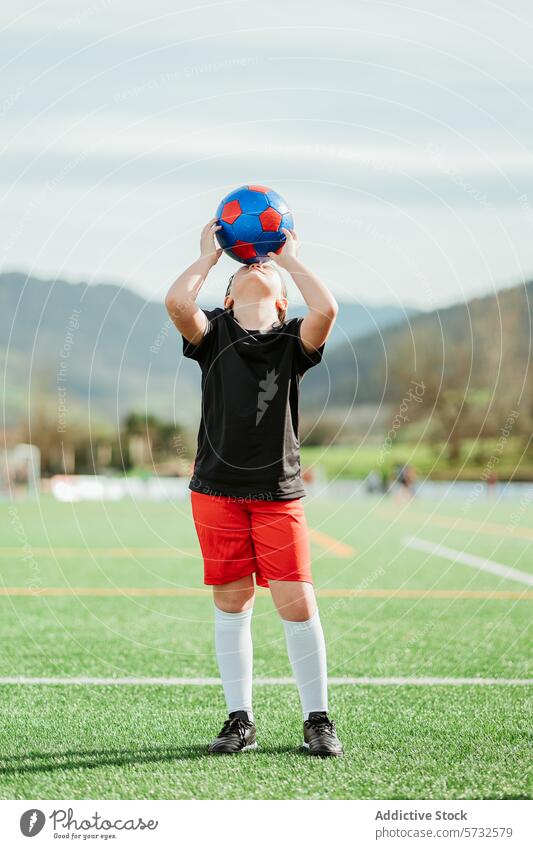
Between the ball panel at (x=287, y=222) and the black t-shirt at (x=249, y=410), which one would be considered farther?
the ball panel at (x=287, y=222)

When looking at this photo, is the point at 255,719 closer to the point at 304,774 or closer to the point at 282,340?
the point at 304,774

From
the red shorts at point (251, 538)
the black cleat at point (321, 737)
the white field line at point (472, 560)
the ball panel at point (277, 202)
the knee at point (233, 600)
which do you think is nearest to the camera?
the black cleat at point (321, 737)

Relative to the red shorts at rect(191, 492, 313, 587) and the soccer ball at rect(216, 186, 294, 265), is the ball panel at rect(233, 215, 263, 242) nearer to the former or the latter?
the soccer ball at rect(216, 186, 294, 265)

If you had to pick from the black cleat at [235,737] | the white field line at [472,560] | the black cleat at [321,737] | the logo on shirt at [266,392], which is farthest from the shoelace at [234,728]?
the white field line at [472,560]

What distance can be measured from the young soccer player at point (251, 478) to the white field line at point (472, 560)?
7.26m

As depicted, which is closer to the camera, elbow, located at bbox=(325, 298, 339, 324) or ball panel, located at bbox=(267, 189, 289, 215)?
elbow, located at bbox=(325, 298, 339, 324)

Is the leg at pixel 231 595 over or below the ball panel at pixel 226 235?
below

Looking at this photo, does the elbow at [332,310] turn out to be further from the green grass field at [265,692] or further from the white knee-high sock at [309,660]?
the green grass field at [265,692]

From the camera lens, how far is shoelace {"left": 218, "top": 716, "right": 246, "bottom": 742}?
465cm

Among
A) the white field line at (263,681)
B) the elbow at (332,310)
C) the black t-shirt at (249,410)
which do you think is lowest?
the white field line at (263,681)

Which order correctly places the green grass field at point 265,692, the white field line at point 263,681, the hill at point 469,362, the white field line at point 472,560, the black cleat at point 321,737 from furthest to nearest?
the hill at point 469,362 < the white field line at point 472,560 < the white field line at point 263,681 < the black cleat at point 321,737 < the green grass field at point 265,692

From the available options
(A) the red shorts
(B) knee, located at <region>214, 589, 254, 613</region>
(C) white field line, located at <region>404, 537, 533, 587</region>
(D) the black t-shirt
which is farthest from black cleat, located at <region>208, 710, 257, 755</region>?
(C) white field line, located at <region>404, 537, 533, 587</region>

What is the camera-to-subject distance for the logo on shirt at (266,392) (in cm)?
468

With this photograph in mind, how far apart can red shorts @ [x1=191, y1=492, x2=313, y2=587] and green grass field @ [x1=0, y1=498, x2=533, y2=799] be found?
756 mm
